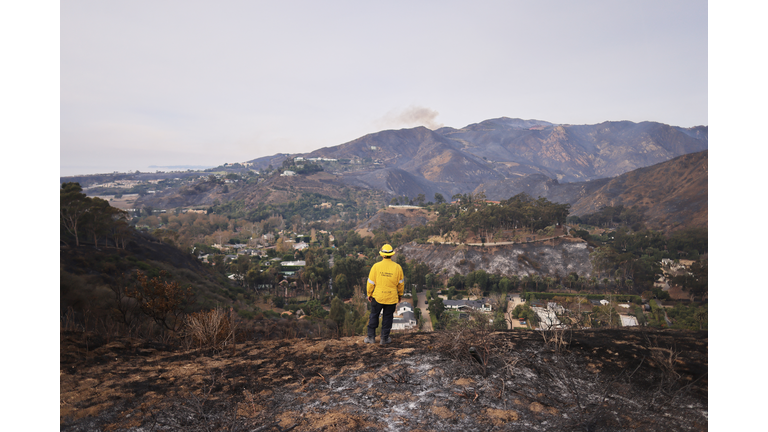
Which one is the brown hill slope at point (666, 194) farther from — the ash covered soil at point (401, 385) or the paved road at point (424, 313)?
the ash covered soil at point (401, 385)

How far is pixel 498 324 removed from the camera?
64.2 feet

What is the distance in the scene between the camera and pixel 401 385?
10.9 feet

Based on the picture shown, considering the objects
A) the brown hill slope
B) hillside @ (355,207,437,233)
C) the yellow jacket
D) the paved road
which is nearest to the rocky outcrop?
the paved road

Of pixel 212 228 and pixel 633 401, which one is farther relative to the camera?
pixel 212 228

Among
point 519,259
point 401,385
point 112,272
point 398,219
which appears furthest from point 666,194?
point 112,272

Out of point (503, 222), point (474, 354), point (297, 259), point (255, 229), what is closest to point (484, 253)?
point (503, 222)

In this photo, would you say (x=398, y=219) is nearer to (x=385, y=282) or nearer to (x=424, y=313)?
(x=424, y=313)

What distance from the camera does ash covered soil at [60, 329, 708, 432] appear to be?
110 inches

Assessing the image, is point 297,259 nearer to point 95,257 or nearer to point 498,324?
point 95,257

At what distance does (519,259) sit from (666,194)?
49.5 m

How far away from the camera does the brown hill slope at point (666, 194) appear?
57.7m

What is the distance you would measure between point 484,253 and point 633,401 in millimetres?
→ 47363

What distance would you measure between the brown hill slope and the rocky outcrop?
22.6m

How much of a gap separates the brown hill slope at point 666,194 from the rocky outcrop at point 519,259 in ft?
74.2
